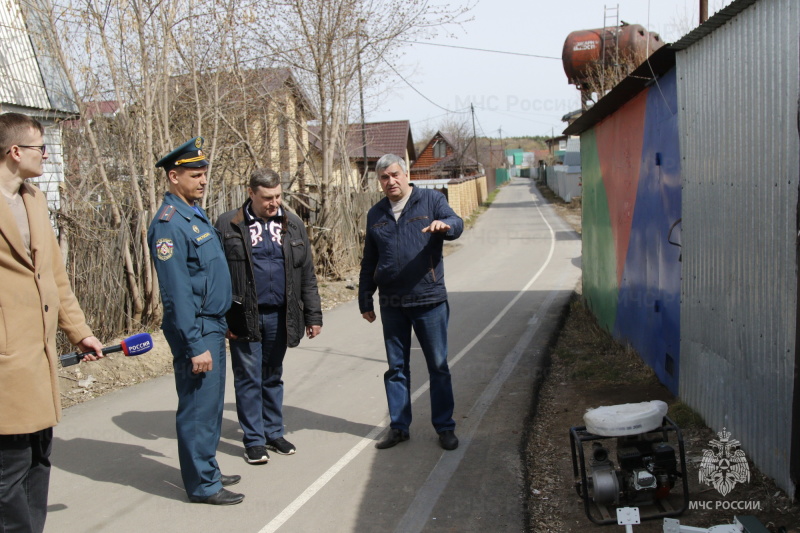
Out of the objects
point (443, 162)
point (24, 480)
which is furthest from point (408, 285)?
point (443, 162)

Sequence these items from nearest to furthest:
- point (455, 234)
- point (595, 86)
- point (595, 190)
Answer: point (455, 234) < point (595, 190) < point (595, 86)

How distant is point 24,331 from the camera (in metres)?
3.15

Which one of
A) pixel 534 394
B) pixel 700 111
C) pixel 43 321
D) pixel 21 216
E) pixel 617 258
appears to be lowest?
pixel 534 394

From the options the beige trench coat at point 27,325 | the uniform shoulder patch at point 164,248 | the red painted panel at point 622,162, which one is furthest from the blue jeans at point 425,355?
the red painted panel at point 622,162

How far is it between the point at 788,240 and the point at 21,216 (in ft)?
12.6

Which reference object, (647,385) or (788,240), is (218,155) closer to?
(647,385)

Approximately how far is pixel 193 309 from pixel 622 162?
17.8 feet

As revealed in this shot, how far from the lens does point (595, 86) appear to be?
27.2 metres

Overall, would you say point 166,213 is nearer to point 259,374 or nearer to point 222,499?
point 259,374

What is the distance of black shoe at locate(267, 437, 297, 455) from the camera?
206 inches

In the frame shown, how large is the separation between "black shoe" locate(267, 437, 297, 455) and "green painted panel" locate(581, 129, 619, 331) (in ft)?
15.6

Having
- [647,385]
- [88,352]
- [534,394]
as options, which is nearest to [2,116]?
[88,352]

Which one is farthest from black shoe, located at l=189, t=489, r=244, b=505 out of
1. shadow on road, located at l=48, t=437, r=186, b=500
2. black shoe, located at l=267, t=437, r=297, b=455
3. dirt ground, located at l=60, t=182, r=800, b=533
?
dirt ground, located at l=60, t=182, r=800, b=533

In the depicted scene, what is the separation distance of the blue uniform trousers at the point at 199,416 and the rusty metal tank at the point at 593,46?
2549cm
